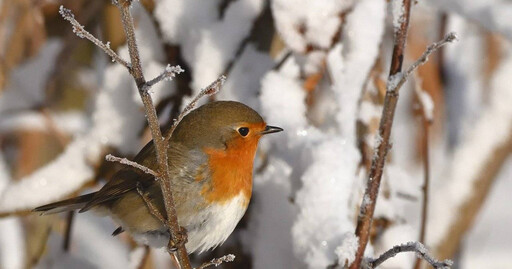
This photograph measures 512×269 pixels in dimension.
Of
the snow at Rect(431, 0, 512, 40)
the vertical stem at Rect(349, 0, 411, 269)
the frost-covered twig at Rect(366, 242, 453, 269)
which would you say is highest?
the snow at Rect(431, 0, 512, 40)

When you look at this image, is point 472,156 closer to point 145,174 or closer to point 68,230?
point 145,174

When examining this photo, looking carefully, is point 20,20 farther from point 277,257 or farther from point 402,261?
point 402,261

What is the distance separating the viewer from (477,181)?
3.18 m

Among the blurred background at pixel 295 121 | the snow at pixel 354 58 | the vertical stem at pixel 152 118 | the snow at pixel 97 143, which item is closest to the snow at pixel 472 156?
the blurred background at pixel 295 121

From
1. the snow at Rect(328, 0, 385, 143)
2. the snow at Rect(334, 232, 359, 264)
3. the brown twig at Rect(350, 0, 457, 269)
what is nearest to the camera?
the brown twig at Rect(350, 0, 457, 269)

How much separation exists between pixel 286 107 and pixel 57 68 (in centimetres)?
134

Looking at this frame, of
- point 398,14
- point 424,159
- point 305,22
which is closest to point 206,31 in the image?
point 305,22

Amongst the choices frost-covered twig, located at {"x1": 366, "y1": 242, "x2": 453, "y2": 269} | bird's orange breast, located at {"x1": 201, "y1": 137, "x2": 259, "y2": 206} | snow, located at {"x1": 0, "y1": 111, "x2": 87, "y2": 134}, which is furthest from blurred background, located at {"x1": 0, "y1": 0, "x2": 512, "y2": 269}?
snow, located at {"x1": 0, "y1": 111, "x2": 87, "y2": 134}

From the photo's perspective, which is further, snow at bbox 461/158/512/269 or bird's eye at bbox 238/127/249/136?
snow at bbox 461/158/512/269

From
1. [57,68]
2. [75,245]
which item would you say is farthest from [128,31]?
[75,245]

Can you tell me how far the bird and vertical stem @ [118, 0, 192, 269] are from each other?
54 cm

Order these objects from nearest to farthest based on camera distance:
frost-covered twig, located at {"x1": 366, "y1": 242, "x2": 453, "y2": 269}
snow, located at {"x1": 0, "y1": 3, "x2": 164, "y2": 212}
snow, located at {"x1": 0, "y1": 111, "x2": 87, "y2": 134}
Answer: frost-covered twig, located at {"x1": 366, "y1": 242, "x2": 453, "y2": 269}
snow, located at {"x1": 0, "y1": 3, "x2": 164, "y2": 212}
snow, located at {"x1": 0, "y1": 111, "x2": 87, "y2": 134}

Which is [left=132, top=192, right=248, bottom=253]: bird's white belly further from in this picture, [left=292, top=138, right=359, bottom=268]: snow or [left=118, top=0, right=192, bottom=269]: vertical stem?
[left=118, top=0, right=192, bottom=269]: vertical stem

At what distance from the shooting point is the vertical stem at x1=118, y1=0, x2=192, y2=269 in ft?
4.42
